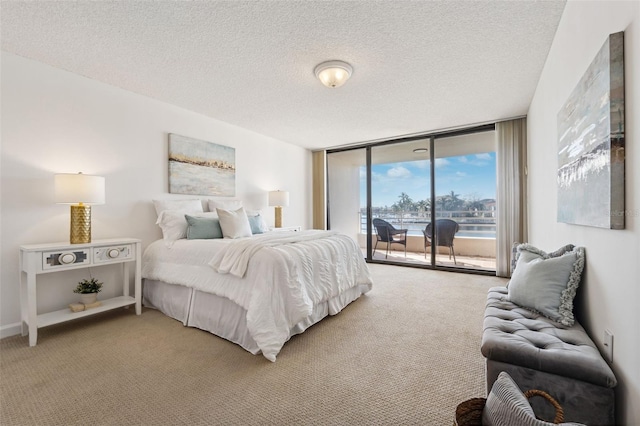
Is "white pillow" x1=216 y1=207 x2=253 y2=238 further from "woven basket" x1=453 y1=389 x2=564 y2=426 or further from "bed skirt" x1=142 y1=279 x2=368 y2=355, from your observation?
"woven basket" x1=453 y1=389 x2=564 y2=426

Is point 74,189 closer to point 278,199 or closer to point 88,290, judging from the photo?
point 88,290

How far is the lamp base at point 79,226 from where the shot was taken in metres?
2.53

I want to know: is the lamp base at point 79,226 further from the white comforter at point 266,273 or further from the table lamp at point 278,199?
the table lamp at point 278,199

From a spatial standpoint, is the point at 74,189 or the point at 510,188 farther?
the point at 510,188

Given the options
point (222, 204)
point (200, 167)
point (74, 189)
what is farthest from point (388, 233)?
point (74, 189)

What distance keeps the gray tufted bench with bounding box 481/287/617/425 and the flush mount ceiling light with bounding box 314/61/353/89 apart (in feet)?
7.54

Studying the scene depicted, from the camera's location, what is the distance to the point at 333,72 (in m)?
2.59

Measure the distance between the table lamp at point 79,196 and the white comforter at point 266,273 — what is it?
0.66 m

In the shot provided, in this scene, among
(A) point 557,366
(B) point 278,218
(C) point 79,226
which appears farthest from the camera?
(B) point 278,218

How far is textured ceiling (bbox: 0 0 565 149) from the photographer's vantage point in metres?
1.92

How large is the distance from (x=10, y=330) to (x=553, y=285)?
159 inches

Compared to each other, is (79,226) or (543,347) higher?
(79,226)

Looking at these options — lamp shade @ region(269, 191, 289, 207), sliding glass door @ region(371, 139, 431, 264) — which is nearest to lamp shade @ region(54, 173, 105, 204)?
lamp shade @ region(269, 191, 289, 207)

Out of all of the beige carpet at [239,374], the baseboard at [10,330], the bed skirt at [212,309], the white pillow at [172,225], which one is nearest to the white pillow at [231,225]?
the white pillow at [172,225]
